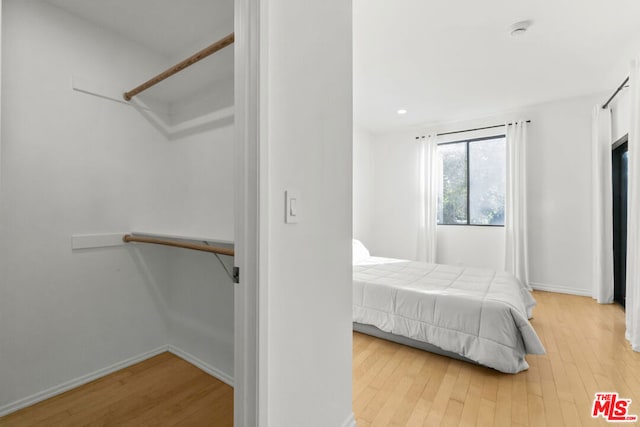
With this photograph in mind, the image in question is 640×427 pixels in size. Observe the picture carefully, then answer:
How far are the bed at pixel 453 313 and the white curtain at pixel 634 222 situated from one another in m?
0.72

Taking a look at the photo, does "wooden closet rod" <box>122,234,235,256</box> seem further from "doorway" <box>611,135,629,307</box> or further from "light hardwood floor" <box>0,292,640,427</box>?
"doorway" <box>611,135,629,307</box>

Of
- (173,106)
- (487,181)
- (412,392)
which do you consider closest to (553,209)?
(487,181)

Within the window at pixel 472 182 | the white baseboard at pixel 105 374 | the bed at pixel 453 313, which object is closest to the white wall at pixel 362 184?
the window at pixel 472 182

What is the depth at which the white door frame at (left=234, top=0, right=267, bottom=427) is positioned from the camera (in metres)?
0.99

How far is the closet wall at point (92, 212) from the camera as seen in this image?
1722 mm

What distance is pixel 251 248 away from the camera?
3.26 feet

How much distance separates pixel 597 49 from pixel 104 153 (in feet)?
14.3

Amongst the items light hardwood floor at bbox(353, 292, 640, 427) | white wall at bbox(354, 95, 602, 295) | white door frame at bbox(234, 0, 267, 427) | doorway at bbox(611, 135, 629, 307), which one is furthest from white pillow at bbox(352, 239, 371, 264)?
doorway at bbox(611, 135, 629, 307)

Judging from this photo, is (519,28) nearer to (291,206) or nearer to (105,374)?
(291,206)

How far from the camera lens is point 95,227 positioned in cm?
206

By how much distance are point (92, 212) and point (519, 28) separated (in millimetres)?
3585

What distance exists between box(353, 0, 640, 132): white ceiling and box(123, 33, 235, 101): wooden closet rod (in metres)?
1.27

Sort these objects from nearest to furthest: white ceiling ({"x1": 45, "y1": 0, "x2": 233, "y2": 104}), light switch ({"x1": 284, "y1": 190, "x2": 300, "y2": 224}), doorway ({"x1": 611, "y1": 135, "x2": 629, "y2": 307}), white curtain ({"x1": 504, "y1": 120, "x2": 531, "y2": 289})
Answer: light switch ({"x1": 284, "y1": 190, "x2": 300, "y2": 224}), white ceiling ({"x1": 45, "y1": 0, "x2": 233, "y2": 104}), doorway ({"x1": 611, "y1": 135, "x2": 629, "y2": 307}), white curtain ({"x1": 504, "y1": 120, "x2": 531, "y2": 289})

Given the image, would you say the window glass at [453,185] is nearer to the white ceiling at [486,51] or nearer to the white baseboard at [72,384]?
the white ceiling at [486,51]
